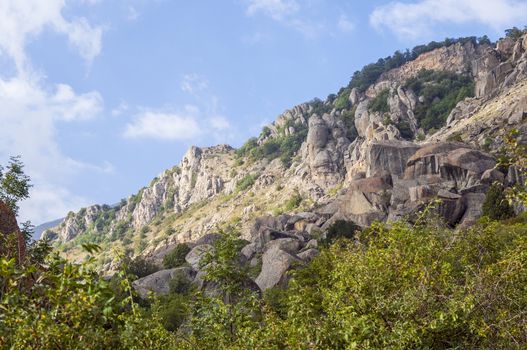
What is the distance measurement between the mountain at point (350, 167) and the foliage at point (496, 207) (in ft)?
6.45

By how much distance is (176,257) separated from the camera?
64.9 metres

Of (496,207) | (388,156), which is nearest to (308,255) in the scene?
(496,207)

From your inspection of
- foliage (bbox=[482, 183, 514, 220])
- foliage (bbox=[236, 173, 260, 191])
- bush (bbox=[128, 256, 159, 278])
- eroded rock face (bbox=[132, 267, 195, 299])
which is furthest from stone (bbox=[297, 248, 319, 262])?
foliage (bbox=[236, 173, 260, 191])

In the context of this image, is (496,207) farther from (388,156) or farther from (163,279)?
(163,279)

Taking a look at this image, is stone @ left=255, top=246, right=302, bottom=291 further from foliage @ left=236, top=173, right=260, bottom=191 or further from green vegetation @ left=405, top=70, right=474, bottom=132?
foliage @ left=236, top=173, right=260, bottom=191

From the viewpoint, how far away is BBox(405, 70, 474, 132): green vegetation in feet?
373

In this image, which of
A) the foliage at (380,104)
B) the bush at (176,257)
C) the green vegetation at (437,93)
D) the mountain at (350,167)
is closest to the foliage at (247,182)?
the mountain at (350,167)

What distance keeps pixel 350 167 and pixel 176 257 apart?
1997 inches

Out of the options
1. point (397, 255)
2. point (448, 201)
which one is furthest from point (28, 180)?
point (448, 201)

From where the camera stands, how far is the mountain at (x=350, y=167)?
209 feet

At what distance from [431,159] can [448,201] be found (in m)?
12.2

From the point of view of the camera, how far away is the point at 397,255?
46.4ft

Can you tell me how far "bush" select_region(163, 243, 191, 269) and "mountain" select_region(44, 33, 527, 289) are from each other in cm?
678

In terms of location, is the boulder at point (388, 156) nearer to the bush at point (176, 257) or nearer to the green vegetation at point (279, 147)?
the bush at point (176, 257)
